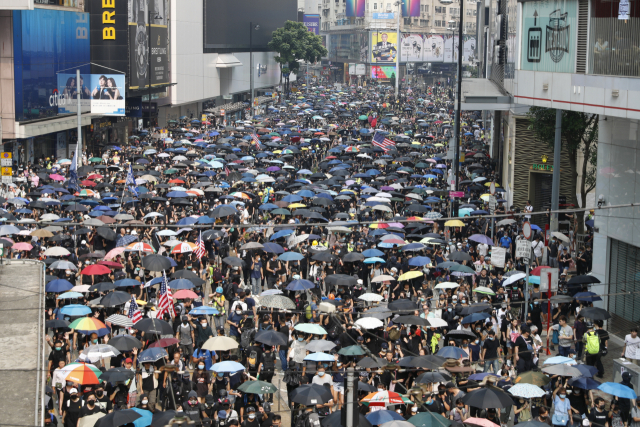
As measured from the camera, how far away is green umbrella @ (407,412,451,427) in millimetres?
11609

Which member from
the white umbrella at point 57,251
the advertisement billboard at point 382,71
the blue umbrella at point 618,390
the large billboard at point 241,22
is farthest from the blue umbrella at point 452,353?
the advertisement billboard at point 382,71

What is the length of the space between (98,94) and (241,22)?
49928mm

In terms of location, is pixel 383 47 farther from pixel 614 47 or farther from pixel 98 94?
pixel 614 47

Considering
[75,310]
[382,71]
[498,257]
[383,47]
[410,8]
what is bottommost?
[75,310]

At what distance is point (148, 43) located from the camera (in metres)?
60.4

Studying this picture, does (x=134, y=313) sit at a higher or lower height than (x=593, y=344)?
higher

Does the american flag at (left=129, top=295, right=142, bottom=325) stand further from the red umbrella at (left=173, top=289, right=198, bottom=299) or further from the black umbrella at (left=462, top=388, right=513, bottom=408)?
the black umbrella at (left=462, top=388, right=513, bottom=408)

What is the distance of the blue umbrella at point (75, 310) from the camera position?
16.6 metres

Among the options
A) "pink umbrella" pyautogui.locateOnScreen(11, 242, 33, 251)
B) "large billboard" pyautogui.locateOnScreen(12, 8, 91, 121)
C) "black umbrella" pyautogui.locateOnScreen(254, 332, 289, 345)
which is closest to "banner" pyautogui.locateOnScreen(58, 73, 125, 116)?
"large billboard" pyautogui.locateOnScreen(12, 8, 91, 121)

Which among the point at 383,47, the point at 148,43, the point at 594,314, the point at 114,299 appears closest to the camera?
the point at 594,314

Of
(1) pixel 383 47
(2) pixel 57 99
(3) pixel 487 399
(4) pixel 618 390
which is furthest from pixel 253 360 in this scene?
(1) pixel 383 47

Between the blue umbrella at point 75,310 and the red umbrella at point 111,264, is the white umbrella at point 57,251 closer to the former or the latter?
the red umbrella at point 111,264

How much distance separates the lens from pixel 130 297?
17.2 m

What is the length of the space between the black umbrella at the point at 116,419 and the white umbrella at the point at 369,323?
579 cm
